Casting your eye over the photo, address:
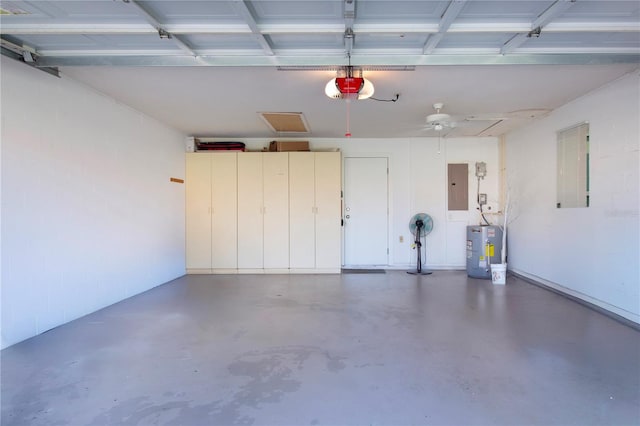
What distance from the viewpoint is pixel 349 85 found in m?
2.76

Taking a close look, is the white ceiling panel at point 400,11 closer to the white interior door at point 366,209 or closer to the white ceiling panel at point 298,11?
the white ceiling panel at point 298,11

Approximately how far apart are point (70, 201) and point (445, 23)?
12.2 ft

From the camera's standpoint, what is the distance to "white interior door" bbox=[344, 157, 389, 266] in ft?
19.1

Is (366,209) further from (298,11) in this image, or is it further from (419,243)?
(298,11)

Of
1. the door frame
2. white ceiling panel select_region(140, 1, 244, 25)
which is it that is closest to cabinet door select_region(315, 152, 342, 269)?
the door frame

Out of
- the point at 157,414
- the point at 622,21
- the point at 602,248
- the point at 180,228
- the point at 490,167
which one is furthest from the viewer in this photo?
the point at 490,167

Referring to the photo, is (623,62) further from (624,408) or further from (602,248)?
(624,408)

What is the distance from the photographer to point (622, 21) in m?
2.16

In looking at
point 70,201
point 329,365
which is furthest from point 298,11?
point 70,201

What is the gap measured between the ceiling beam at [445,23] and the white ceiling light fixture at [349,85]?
0.56m

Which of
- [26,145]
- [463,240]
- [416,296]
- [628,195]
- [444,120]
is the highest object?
[444,120]

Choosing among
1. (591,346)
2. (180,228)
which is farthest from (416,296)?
(180,228)

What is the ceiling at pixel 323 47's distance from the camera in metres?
2.07

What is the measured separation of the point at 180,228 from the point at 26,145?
271 centimetres
